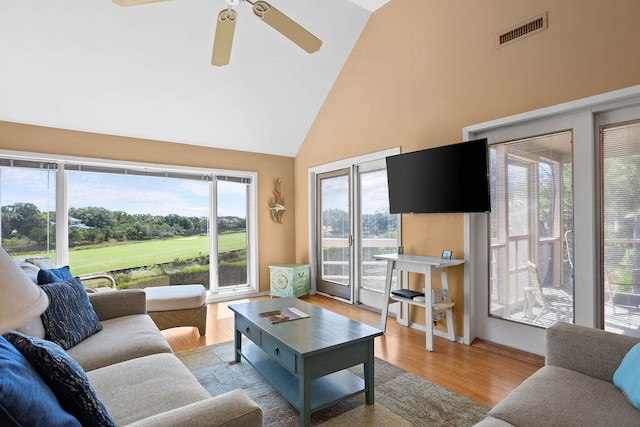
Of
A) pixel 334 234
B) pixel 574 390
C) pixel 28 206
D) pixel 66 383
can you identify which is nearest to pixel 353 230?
pixel 334 234

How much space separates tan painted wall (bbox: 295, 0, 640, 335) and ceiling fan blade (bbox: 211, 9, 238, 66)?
6.93 ft

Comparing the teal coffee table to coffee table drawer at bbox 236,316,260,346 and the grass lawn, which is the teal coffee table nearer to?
coffee table drawer at bbox 236,316,260,346

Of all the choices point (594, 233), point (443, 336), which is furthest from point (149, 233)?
point (594, 233)

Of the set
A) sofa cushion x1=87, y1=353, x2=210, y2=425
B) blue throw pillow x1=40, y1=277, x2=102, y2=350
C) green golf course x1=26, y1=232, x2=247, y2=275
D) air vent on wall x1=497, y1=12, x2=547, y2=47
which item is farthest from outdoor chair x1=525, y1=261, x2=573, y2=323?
green golf course x1=26, y1=232, x2=247, y2=275

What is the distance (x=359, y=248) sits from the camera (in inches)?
182

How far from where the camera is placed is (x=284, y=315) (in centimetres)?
256

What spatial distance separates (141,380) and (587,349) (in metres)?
2.22

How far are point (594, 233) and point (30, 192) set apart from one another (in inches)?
219

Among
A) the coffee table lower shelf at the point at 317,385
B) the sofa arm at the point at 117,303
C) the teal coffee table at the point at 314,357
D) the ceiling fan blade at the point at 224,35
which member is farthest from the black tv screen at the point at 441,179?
the sofa arm at the point at 117,303

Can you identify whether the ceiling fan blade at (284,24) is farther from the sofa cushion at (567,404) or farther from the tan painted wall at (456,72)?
the sofa cushion at (567,404)

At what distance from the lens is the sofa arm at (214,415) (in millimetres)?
1057

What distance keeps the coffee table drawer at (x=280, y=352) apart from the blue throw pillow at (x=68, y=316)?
116cm

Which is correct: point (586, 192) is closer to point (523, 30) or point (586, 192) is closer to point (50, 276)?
point (523, 30)

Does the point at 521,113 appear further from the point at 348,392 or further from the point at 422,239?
the point at 348,392
